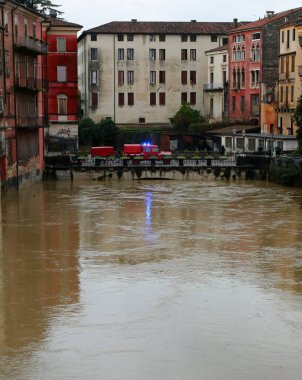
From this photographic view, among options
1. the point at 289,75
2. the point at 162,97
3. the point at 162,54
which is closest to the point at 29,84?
the point at 289,75

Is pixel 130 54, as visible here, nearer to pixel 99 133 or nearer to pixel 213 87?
pixel 213 87

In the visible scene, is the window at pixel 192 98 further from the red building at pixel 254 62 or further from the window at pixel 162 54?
the red building at pixel 254 62

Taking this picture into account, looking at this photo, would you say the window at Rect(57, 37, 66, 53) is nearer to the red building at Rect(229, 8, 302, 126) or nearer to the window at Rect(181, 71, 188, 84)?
the red building at Rect(229, 8, 302, 126)

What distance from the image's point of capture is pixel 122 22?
89.1 meters

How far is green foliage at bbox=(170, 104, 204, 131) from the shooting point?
283ft

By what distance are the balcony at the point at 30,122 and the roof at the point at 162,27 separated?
29.5m

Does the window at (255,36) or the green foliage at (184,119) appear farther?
the green foliage at (184,119)

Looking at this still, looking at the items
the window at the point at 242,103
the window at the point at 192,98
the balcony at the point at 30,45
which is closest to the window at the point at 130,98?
the window at the point at 192,98

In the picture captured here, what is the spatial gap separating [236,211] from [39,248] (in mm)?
15656

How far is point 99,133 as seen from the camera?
3206 inches

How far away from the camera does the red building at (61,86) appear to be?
68625mm

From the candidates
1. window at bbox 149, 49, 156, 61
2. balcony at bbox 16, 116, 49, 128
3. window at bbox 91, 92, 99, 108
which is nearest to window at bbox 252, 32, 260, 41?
window at bbox 149, 49, 156, 61

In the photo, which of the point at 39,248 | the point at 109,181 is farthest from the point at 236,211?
the point at 109,181

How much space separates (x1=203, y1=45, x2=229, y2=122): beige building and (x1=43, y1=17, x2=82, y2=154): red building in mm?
23909
